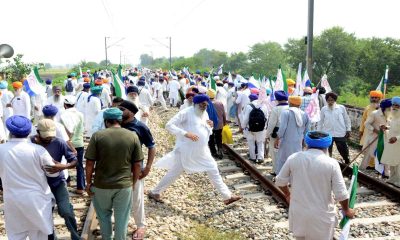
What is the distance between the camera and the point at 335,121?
8.91m

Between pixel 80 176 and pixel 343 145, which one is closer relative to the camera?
pixel 80 176

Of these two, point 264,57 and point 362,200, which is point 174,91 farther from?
point 264,57

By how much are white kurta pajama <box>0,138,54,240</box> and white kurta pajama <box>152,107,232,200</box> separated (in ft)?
8.41

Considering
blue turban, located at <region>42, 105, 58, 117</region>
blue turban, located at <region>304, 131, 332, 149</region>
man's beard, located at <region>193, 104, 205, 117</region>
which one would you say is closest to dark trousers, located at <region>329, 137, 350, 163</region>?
man's beard, located at <region>193, 104, 205, 117</region>

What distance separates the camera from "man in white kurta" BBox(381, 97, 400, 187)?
287 inches

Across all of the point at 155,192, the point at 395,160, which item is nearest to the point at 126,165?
the point at 155,192

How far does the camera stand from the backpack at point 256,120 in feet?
30.9

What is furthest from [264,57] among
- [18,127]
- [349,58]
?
[18,127]

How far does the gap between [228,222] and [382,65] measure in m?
41.8

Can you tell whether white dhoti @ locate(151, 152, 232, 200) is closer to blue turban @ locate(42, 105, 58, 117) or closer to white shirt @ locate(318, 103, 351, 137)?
blue turban @ locate(42, 105, 58, 117)

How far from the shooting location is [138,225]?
5375 millimetres

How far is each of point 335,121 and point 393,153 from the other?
1630 mm

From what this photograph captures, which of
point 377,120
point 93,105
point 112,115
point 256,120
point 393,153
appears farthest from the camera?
point 93,105

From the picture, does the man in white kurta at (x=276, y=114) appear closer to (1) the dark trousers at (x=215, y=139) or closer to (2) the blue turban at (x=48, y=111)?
(1) the dark trousers at (x=215, y=139)
